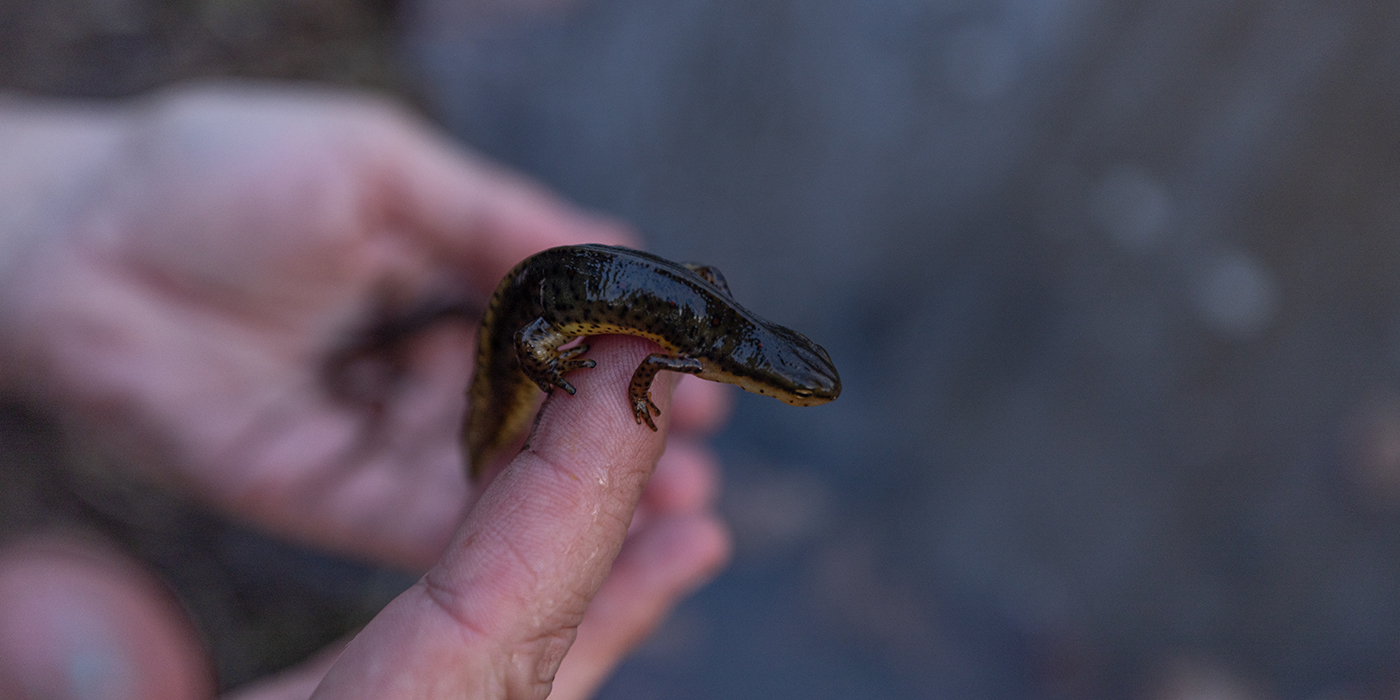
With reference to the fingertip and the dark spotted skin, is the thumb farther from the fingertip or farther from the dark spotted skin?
the dark spotted skin

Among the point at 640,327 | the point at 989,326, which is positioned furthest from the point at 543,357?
the point at 989,326

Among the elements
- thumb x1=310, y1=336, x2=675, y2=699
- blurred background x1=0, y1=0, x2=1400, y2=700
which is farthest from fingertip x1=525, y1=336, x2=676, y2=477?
blurred background x1=0, y1=0, x2=1400, y2=700

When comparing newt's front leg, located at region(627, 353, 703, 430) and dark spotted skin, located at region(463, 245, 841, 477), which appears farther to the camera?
dark spotted skin, located at region(463, 245, 841, 477)

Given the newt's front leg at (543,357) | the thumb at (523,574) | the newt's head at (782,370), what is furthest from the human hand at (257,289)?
the thumb at (523,574)

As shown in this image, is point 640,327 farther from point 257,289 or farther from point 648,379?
point 257,289

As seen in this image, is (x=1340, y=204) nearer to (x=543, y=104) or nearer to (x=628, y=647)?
(x=628, y=647)

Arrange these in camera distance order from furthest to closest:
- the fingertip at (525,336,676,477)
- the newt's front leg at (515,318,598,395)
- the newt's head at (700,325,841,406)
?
1. the newt's head at (700,325,841,406)
2. the newt's front leg at (515,318,598,395)
3. the fingertip at (525,336,676,477)

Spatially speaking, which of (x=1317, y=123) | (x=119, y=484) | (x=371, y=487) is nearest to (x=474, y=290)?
(x=371, y=487)
